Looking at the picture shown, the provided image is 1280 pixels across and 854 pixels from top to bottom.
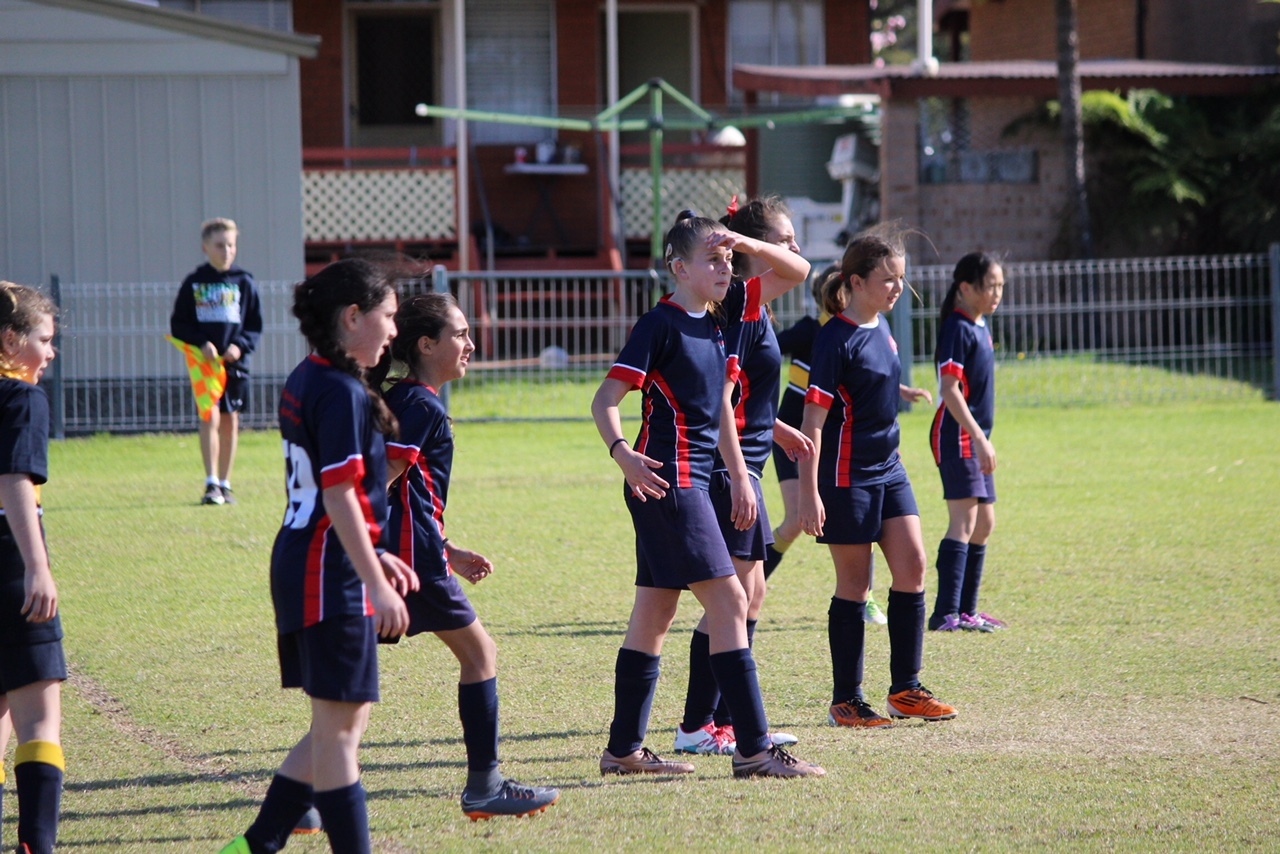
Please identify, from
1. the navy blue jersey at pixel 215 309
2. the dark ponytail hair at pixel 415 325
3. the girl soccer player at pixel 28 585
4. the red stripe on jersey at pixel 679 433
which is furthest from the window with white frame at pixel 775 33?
the girl soccer player at pixel 28 585

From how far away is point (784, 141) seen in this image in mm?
24391

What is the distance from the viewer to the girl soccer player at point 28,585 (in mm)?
3654

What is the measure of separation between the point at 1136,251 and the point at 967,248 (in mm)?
2385

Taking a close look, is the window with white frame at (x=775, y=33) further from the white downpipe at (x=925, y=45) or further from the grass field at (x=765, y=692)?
the grass field at (x=765, y=692)

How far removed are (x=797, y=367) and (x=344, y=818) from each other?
412 cm

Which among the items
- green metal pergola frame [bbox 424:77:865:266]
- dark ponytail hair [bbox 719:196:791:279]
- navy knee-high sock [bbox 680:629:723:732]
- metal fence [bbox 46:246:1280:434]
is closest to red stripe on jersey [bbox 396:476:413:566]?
navy knee-high sock [bbox 680:629:723:732]

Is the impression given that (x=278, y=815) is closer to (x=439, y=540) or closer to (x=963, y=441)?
(x=439, y=540)

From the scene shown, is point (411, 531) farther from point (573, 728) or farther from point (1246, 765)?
point (1246, 765)

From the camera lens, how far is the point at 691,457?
4500 millimetres

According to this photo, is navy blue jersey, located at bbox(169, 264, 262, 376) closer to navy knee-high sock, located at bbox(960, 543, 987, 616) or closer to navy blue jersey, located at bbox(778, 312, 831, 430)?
navy blue jersey, located at bbox(778, 312, 831, 430)

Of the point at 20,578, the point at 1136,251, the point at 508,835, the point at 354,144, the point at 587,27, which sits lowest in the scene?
the point at 508,835

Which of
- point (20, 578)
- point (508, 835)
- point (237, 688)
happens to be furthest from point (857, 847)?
point (237, 688)

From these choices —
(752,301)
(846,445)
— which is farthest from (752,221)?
(846,445)

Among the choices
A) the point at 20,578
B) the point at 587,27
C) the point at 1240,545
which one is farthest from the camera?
the point at 587,27
